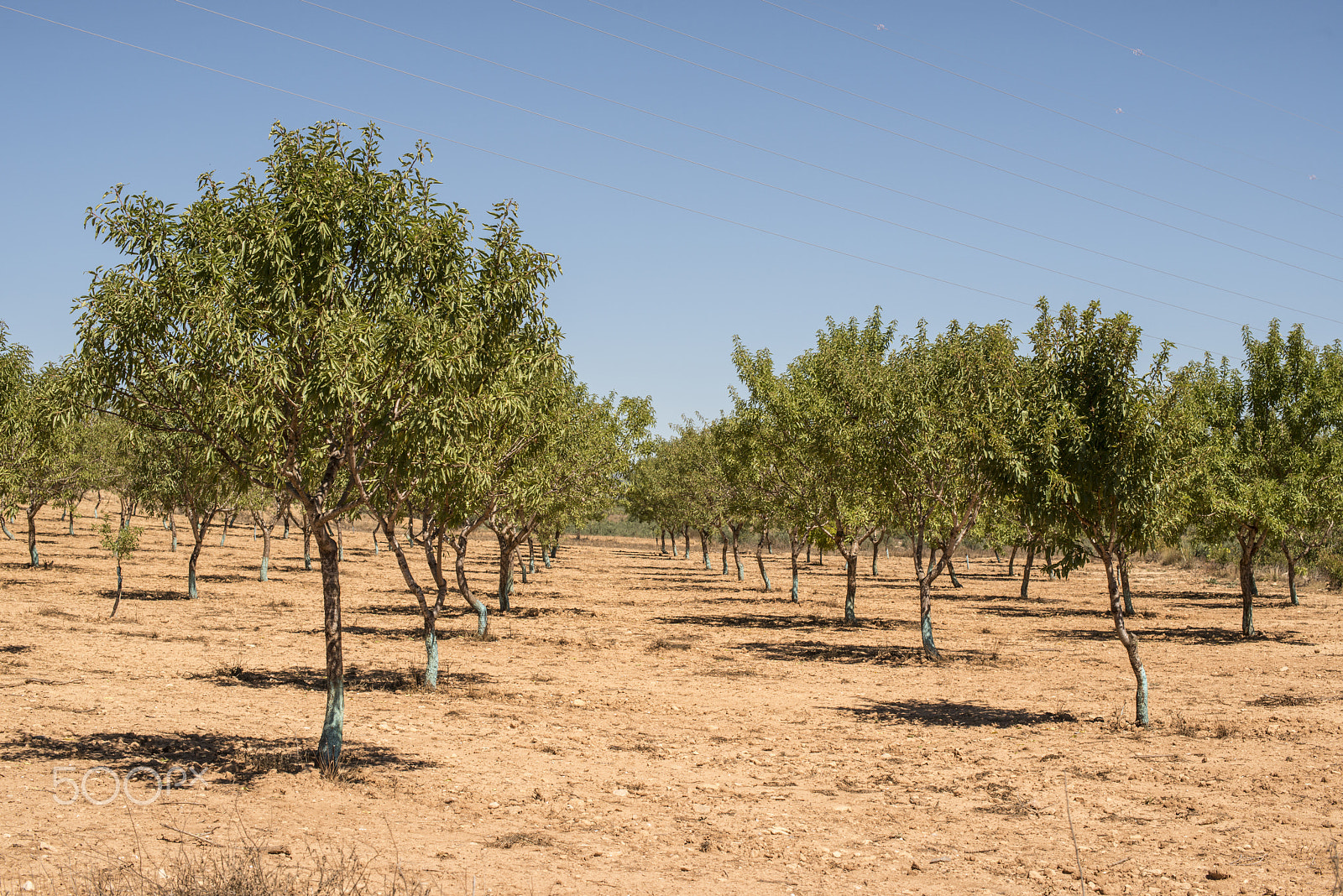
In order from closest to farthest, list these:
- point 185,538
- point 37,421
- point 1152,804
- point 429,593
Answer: point 37,421, point 1152,804, point 429,593, point 185,538

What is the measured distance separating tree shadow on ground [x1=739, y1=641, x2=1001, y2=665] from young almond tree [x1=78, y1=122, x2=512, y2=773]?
17.2 metres

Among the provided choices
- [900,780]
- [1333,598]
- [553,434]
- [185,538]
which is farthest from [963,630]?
[185,538]

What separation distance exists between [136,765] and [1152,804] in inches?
532

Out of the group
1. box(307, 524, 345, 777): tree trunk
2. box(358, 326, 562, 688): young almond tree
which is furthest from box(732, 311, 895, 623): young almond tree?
box(307, 524, 345, 777): tree trunk

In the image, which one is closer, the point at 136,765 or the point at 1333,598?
the point at 136,765

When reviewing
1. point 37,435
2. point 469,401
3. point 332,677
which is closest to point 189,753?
point 332,677

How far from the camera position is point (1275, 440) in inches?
1174

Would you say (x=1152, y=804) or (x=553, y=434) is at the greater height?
(x=553, y=434)

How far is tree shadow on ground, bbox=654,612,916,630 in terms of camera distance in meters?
34.4

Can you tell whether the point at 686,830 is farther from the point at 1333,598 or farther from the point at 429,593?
the point at 1333,598

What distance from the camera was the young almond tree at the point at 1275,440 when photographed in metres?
28.9

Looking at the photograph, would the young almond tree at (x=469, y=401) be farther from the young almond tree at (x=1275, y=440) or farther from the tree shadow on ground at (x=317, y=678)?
the young almond tree at (x=1275, y=440)

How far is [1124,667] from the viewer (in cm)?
2489

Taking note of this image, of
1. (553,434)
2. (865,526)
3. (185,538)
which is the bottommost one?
(185,538)
